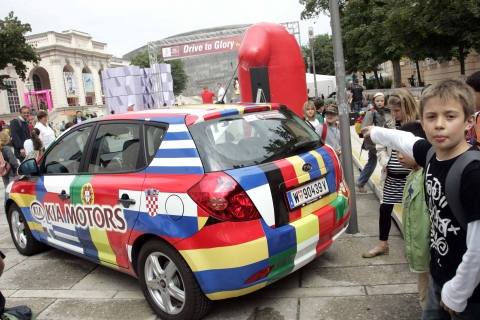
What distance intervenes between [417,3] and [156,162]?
1632cm

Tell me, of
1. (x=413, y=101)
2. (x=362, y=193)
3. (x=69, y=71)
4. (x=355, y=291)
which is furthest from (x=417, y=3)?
(x=69, y=71)

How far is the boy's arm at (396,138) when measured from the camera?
2267 mm

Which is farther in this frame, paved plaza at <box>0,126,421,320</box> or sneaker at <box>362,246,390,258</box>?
sneaker at <box>362,246,390,258</box>

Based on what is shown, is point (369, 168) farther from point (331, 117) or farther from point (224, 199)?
point (224, 199)

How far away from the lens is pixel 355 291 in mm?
3568

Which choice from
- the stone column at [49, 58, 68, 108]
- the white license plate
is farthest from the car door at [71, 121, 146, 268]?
the stone column at [49, 58, 68, 108]

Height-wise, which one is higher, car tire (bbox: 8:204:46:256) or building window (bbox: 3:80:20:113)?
building window (bbox: 3:80:20:113)

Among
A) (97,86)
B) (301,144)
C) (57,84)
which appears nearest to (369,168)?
(301,144)

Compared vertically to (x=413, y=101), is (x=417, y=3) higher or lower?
higher

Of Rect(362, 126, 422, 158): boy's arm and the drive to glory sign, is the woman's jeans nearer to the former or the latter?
Rect(362, 126, 422, 158): boy's arm

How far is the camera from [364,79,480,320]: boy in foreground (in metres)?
1.63

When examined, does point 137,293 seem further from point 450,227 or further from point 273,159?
point 450,227

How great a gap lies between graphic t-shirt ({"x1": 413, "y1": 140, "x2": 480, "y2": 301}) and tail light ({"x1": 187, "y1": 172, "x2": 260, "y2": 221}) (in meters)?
1.31

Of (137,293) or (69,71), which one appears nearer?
(137,293)
